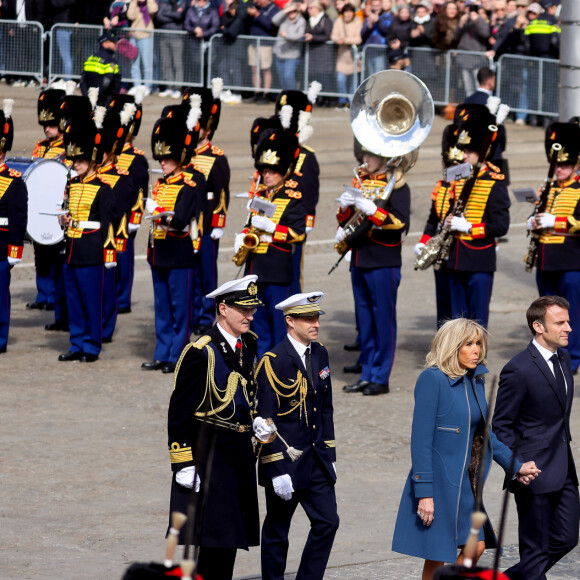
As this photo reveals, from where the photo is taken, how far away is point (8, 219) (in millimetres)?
13125

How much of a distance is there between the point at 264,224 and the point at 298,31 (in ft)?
40.3

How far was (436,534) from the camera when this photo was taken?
716cm

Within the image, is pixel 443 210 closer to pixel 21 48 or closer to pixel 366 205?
pixel 366 205

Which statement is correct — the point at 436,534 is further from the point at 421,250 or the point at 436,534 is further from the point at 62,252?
the point at 62,252

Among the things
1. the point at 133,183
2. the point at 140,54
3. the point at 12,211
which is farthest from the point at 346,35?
the point at 12,211

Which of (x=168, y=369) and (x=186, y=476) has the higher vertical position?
(x=186, y=476)

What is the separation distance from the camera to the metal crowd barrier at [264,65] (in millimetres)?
24156

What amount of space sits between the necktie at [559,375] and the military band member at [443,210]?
15.3ft

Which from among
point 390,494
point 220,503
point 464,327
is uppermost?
point 464,327

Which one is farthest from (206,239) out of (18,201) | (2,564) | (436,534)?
(436,534)

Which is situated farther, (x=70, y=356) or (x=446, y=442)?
(x=70, y=356)

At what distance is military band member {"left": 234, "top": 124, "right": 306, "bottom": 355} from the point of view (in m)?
12.2

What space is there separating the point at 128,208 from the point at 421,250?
2.92 m

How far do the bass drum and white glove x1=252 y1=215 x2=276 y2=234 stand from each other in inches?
77.5
